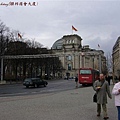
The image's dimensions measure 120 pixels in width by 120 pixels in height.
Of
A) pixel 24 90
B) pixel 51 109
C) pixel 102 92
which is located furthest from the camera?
pixel 24 90

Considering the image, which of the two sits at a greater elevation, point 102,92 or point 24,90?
point 102,92

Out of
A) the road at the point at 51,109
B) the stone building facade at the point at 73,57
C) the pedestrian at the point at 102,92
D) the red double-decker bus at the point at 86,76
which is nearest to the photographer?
the pedestrian at the point at 102,92

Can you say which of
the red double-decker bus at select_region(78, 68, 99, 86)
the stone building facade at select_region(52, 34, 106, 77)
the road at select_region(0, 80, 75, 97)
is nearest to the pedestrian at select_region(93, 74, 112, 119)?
the road at select_region(0, 80, 75, 97)

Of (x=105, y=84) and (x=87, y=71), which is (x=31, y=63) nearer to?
(x=87, y=71)

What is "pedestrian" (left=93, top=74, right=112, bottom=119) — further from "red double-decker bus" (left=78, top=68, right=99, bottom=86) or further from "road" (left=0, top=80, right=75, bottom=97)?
"red double-decker bus" (left=78, top=68, right=99, bottom=86)

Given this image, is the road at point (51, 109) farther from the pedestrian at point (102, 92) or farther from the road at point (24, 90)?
the road at point (24, 90)

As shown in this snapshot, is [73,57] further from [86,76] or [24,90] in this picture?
[24,90]

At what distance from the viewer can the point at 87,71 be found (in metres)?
45.4

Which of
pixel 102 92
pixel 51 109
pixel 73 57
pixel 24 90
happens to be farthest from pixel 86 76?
pixel 73 57

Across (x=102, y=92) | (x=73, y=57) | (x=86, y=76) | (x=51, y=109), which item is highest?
(x=73, y=57)

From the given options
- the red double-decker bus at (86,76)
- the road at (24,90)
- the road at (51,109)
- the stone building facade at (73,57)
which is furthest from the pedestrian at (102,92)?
the stone building facade at (73,57)

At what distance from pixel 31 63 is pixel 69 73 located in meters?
83.0

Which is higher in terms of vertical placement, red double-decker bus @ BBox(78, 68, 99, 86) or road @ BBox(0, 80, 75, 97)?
red double-decker bus @ BBox(78, 68, 99, 86)

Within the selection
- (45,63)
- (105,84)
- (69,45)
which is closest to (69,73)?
(69,45)
